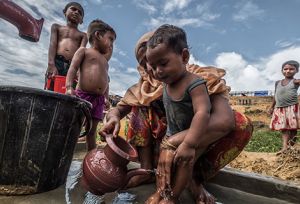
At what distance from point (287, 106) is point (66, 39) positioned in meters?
4.05

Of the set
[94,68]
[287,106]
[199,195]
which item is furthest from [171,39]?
[287,106]

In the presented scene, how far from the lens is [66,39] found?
4199 millimetres

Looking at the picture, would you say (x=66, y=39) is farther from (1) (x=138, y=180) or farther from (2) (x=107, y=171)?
(2) (x=107, y=171)

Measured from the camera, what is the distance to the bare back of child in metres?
4.12

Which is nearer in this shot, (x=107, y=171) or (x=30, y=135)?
(x=107, y=171)

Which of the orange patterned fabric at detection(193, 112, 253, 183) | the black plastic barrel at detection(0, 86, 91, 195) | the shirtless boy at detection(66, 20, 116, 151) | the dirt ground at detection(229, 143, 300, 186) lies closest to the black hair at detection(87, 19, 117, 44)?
the shirtless boy at detection(66, 20, 116, 151)

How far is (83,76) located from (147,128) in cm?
118

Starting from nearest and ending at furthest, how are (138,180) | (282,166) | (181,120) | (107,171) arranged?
(107,171), (181,120), (138,180), (282,166)

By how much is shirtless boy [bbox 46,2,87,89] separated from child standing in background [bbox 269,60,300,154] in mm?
3724

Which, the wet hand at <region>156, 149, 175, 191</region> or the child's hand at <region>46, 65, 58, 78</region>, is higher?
the child's hand at <region>46, 65, 58, 78</region>

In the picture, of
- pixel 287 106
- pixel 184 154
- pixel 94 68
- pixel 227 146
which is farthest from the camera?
pixel 287 106

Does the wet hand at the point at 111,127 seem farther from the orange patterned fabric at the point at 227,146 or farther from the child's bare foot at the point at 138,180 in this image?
the orange patterned fabric at the point at 227,146

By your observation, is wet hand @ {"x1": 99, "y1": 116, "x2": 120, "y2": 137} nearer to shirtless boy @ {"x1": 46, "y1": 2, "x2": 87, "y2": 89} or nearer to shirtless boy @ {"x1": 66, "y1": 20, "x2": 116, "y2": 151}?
shirtless boy @ {"x1": 66, "y1": 20, "x2": 116, "y2": 151}

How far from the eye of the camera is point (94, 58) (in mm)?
3141
